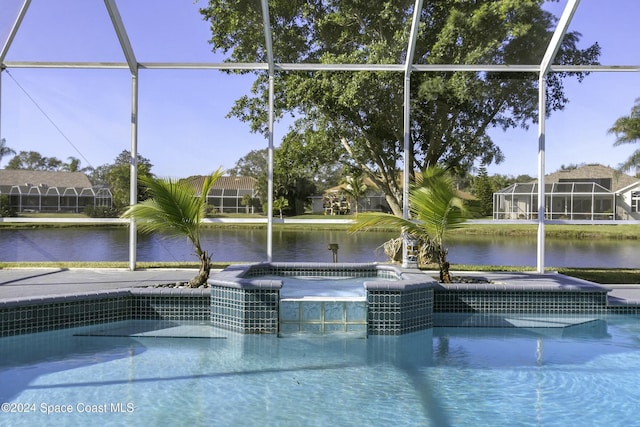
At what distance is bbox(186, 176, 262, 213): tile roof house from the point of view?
30.2 ft

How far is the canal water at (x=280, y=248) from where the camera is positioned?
942 centimetres

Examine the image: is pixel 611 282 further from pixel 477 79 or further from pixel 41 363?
pixel 41 363

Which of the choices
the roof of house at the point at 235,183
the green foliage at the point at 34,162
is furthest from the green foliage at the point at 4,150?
the roof of house at the point at 235,183

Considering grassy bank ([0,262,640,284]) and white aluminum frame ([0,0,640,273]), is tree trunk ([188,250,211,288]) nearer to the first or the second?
white aluminum frame ([0,0,640,273])

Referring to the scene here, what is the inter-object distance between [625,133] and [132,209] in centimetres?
806

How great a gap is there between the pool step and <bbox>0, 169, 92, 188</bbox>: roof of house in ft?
16.8

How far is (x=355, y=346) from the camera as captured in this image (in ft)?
18.2

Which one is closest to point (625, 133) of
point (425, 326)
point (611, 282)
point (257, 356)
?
point (611, 282)

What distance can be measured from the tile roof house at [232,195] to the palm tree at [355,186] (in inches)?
65.2

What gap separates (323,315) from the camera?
6.04 m

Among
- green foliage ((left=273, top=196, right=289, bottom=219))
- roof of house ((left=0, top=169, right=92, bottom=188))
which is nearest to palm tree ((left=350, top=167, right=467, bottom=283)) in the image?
green foliage ((left=273, top=196, right=289, bottom=219))

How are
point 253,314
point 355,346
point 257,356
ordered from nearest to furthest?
point 257,356, point 355,346, point 253,314

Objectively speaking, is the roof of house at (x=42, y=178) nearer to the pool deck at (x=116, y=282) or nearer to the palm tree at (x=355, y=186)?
the pool deck at (x=116, y=282)

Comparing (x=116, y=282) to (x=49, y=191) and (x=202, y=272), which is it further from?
(x=49, y=191)
